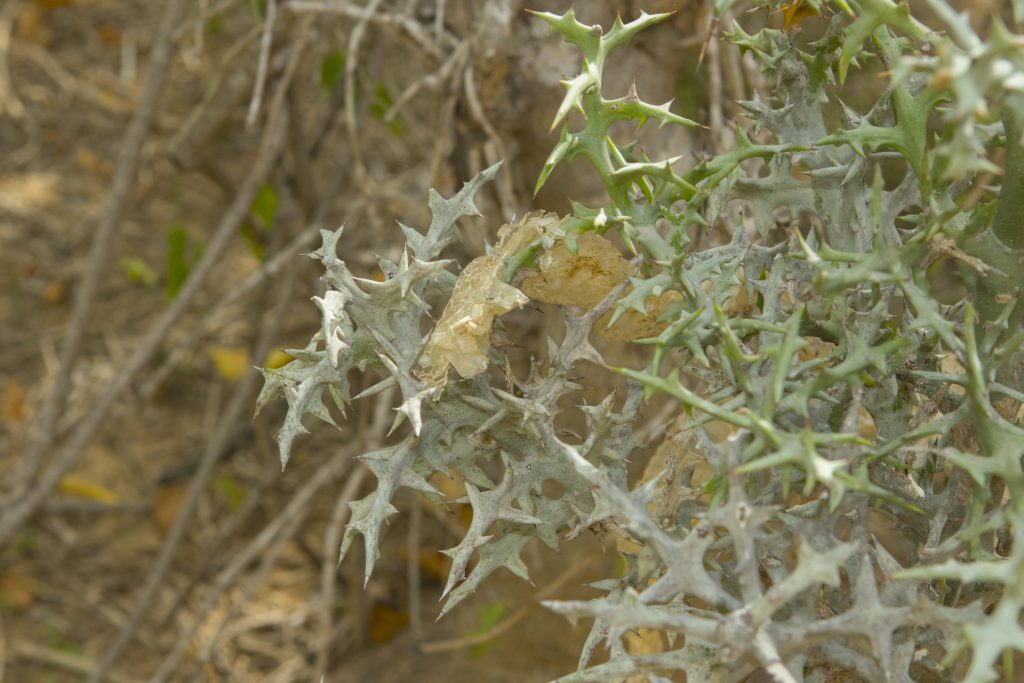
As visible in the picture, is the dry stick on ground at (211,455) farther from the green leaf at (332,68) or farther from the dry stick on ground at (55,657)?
the dry stick on ground at (55,657)

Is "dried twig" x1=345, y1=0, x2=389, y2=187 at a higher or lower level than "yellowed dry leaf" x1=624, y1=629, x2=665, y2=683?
higher

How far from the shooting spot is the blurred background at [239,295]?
1.26 m

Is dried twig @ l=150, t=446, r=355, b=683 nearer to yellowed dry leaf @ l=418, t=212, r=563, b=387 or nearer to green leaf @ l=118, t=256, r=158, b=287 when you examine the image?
green leaf @ l=118, t=256, r=158, b=287

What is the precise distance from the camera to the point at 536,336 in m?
1.53

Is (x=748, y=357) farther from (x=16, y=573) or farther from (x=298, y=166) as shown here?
(x=16, y=573)

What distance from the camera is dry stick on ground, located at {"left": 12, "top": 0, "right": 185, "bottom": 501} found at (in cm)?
170

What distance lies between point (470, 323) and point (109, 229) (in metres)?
1.27

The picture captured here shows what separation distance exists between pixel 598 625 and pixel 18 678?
163 centimetres

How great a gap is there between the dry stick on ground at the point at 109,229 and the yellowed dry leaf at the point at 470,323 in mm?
1159

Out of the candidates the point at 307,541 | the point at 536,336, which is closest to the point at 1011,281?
the point at 536,336

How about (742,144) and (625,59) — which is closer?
(742,144)

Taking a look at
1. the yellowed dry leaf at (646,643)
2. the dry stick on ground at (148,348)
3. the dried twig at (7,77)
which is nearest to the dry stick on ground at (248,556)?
the dry stick on ground at (148,348)

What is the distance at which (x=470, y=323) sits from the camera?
2.25 feet

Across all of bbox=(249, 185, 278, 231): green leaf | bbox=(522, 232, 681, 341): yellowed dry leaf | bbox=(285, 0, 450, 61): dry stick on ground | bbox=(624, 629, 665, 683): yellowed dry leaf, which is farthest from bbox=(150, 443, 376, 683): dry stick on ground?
bbox=(522, 232, 681, 341): yellowed dry leaf
